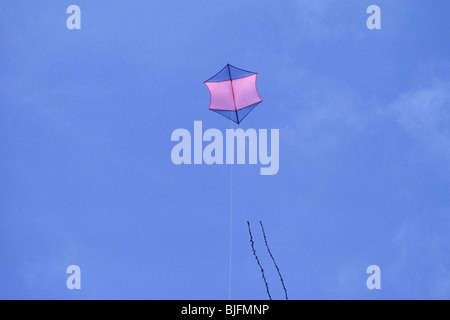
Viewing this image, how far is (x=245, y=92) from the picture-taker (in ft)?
66.1

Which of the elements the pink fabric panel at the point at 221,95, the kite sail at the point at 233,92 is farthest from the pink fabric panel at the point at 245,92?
→ the pink fabric panel at the point at 221,95

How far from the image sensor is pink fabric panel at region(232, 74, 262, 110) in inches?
789

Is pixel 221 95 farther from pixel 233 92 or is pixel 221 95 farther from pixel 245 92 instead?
pixel 245 92

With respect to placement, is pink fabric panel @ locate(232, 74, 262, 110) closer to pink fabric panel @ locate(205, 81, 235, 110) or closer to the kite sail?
the kite sail

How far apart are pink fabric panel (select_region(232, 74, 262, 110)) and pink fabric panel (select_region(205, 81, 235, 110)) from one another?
6.9 inches

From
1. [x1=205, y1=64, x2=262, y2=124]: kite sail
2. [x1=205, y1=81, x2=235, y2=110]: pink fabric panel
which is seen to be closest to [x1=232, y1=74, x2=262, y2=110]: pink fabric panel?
[x1=205, y1=64, x2=262, y2=124]: kite sail

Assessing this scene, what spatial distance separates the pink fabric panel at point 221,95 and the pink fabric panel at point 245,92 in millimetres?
174

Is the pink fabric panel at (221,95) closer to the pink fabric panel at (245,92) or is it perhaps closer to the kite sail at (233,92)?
the kite sail at (233,92)

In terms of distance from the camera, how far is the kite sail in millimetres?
19953

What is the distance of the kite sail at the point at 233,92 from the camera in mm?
19953

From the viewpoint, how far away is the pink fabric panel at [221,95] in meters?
20.0
